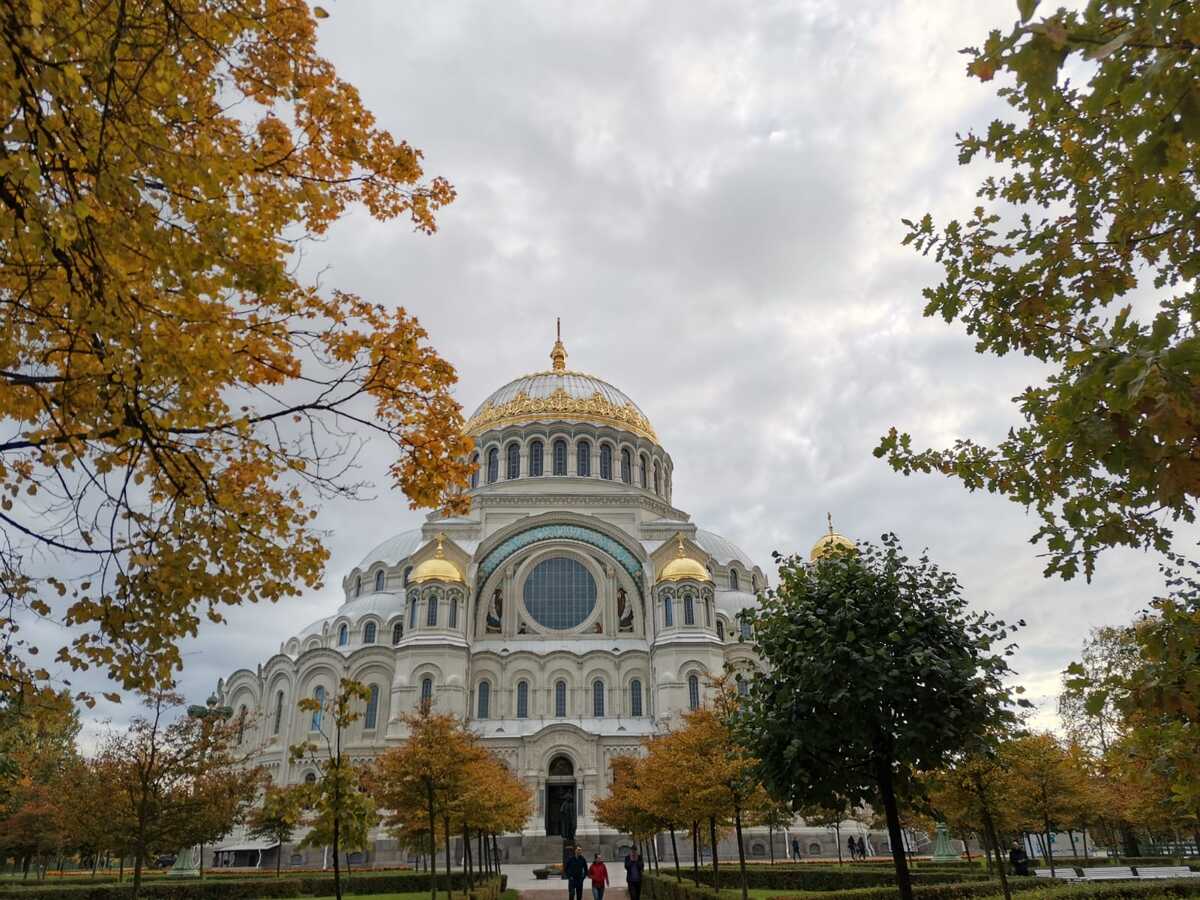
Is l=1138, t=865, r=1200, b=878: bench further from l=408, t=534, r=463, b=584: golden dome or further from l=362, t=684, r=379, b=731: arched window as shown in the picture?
l=362, t=684, r=379, b=731: arched window

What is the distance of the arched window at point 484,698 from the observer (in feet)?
143

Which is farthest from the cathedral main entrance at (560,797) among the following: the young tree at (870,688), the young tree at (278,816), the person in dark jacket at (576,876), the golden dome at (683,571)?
the young tree at (870,688)

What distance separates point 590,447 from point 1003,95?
4831cm

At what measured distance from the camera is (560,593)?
4753cm

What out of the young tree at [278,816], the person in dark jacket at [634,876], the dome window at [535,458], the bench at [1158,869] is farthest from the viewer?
the dome window at [535,458]

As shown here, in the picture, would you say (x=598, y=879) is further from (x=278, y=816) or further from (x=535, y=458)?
(x=535, y=458)

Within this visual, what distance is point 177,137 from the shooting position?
20.5ft

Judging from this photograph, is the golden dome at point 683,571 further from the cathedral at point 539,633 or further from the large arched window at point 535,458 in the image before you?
the large arched window at point 535,458

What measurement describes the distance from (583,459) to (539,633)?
13280mm

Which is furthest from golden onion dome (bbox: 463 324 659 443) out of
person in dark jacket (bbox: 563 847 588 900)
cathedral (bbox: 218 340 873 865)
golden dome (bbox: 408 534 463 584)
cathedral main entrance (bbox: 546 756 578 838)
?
person in dark jacket (bbox: 563 847 588 900)

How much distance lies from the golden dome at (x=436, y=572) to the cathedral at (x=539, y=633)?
0.36 feet

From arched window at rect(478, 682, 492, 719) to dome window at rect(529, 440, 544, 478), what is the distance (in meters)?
14.9

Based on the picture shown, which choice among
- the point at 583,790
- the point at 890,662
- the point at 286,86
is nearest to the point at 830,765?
the point at 890,662

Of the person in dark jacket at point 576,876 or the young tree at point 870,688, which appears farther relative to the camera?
the person in dark jacket at point 576,876
